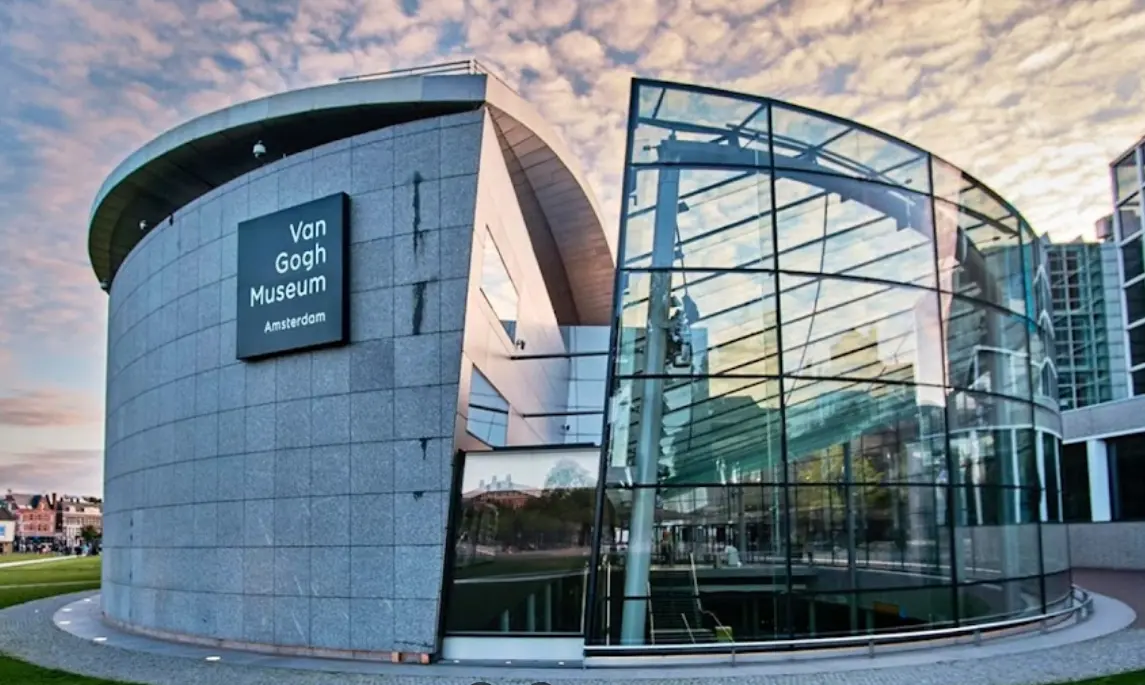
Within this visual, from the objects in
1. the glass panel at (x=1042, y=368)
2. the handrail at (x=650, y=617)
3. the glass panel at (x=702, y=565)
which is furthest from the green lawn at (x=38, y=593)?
the glass panel at (x=1042, y=368)

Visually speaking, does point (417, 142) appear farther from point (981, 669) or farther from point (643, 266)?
point (981, 669)

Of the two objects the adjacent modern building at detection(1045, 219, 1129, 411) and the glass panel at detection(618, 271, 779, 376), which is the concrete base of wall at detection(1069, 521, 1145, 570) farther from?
the adjacent modern building at detection(1045, 219, 1129, 411)

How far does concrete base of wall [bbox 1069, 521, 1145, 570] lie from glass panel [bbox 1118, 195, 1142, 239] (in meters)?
29.6

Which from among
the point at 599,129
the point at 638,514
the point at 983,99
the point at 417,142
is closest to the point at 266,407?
the point at 417,142

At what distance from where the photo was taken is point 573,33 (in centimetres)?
1569

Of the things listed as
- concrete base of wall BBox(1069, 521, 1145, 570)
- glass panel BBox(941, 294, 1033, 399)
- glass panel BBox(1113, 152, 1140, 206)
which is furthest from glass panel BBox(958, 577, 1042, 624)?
glass panel BBox(1113, 152, 1140, 206)

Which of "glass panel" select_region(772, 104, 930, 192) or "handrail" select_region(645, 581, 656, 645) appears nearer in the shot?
"handrail" select_region(645, 581, 656, 645)

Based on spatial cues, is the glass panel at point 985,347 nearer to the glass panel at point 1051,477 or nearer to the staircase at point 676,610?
the glass panel at point 1051,477

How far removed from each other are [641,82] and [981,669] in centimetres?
982

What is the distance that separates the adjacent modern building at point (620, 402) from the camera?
1350cm

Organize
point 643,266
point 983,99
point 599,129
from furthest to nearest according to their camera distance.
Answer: point 599,129, point 983,99, point 643,266

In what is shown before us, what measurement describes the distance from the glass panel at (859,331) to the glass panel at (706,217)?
2.84 feet

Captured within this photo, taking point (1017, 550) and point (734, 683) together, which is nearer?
point (734, 683)

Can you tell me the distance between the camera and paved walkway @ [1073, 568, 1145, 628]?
20.0m
